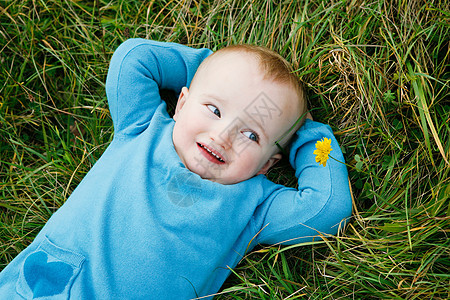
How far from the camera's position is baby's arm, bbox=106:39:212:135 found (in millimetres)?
2258

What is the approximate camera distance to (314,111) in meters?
2.46

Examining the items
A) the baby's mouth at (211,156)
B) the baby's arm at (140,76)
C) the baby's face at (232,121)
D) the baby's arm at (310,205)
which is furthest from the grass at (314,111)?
the baby's mouth at (211,156)

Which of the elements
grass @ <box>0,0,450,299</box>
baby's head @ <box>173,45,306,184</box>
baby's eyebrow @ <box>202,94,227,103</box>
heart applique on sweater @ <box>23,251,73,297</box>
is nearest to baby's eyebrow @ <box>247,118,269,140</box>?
baby's head @ <box>173,45,306,184</box>

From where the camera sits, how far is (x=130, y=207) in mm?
2000

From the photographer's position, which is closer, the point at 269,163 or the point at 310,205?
the point at 310,205

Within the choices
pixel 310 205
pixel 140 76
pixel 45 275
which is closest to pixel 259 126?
pixel 310 205

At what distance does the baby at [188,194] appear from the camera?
1935mm

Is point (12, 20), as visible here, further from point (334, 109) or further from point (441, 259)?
point (441, 259)

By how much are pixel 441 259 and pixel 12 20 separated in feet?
9.48

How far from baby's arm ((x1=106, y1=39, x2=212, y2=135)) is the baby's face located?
→ 271 millimetres

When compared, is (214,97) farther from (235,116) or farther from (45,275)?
(45,275)

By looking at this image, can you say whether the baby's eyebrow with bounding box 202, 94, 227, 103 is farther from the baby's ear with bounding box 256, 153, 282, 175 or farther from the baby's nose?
the baby's ear with bounding box 256, 153, 282, 175

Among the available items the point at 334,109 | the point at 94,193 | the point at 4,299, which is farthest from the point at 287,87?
the point at 4,299

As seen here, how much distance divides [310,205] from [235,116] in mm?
613
